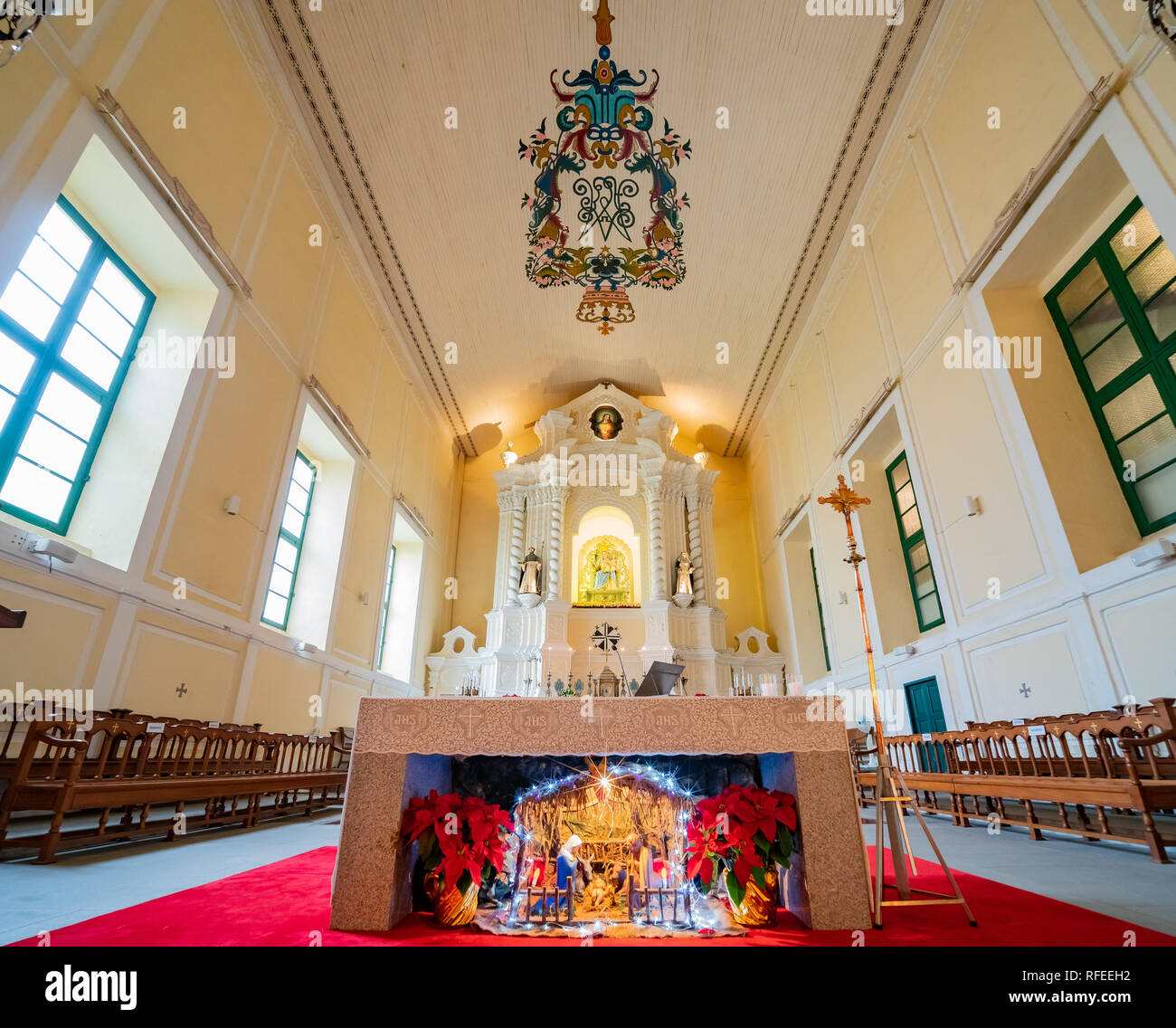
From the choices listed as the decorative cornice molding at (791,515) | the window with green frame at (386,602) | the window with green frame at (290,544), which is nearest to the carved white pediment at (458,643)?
the window with green frame at (386,602)

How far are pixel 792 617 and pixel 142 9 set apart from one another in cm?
1137

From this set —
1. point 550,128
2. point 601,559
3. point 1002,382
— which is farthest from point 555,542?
point 1002,382

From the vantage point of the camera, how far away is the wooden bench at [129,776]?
3199mm

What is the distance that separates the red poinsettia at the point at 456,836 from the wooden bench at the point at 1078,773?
3321mm

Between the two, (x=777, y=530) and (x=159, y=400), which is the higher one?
(x=777, y=530)

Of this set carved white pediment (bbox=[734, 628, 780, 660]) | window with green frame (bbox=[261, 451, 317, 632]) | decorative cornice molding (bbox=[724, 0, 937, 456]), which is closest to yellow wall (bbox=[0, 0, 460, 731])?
window with green frame (bbox=[261, 451, 317, 632])

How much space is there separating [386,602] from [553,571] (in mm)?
3142

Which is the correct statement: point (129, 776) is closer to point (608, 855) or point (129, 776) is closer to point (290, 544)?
point (608, 855)

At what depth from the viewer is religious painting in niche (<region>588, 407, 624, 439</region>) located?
12969 mm

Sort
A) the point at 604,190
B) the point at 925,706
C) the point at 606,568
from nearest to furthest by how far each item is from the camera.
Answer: the point at 925,706 → the point at 604,190 → the point at 606,568

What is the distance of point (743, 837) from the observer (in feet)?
6.90
